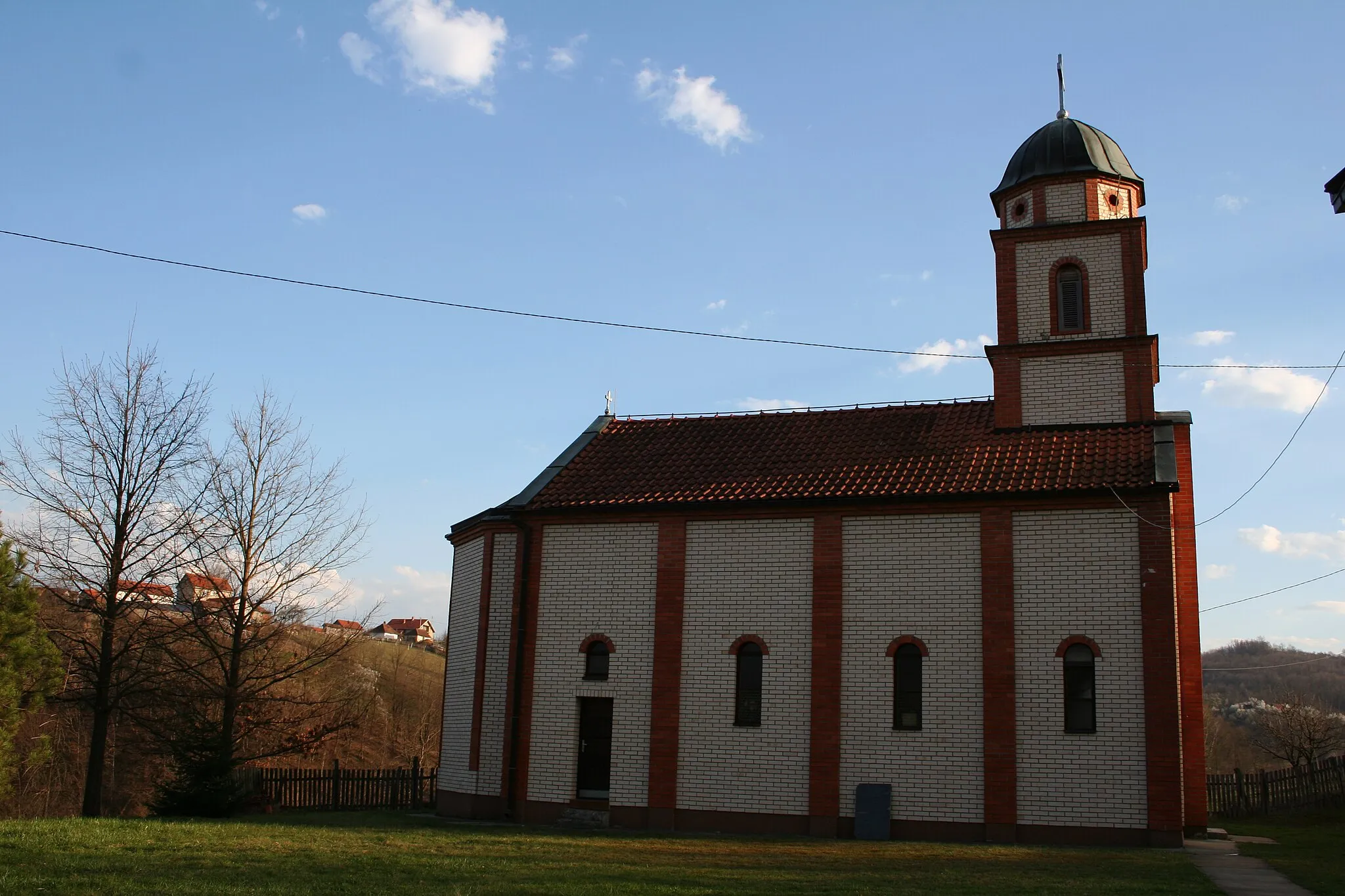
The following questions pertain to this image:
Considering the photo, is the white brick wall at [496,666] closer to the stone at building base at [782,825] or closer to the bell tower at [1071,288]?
the stone at building base at [782,825]

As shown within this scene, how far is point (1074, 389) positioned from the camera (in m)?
19.4

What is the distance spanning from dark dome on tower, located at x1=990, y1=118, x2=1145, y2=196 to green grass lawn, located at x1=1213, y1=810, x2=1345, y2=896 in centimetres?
1209

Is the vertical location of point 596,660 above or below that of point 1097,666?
below

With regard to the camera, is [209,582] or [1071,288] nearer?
[1071,288]

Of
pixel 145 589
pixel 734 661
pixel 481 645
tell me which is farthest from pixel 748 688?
pixel 145 589

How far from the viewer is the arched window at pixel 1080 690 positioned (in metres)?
16.7

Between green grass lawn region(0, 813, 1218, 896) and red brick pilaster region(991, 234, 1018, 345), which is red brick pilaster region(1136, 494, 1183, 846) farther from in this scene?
red brick pilaster region(991, 234, 1018, 345)

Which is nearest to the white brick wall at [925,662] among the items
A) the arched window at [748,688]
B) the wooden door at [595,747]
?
the arched window at [748,688]

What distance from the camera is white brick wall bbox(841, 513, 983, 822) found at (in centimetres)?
1711

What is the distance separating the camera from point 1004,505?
57.6ft

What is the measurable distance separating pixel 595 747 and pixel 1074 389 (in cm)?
1097

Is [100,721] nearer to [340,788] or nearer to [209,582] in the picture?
[209,582]

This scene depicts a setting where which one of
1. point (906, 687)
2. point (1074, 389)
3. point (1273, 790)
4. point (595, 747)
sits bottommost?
point (1273, 790)

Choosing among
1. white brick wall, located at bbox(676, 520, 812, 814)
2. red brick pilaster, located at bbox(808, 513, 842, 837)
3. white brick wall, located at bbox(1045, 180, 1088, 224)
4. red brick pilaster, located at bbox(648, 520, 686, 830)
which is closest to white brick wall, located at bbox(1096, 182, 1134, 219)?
white brick wall, located at bbox(1045, 180, 1088, 224)
